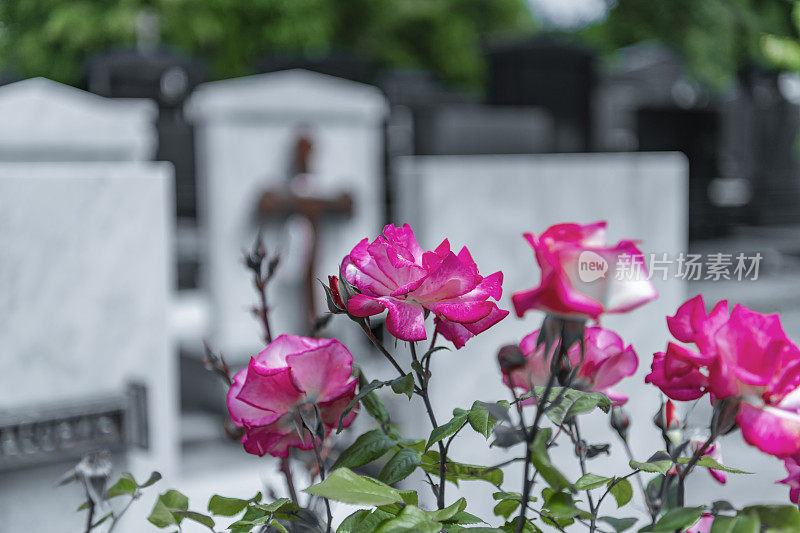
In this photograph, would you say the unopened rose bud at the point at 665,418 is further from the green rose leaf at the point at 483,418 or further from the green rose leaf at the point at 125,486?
the green rose leaf at the point at 125,486

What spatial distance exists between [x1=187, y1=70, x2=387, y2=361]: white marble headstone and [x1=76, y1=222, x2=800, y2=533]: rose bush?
409 centimetres

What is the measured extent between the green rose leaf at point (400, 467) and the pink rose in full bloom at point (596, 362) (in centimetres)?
11

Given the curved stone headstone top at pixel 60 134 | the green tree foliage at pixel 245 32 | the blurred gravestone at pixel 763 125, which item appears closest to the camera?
the curved stone headstone top at pixel 60 134

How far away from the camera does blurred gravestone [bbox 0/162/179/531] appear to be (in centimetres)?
170

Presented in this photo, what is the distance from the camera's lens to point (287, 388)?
67 centimetres

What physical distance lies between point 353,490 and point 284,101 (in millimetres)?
4595

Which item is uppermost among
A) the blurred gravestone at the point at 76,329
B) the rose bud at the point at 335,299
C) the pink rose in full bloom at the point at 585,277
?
the pink rose in full bloom at the point at 585,277

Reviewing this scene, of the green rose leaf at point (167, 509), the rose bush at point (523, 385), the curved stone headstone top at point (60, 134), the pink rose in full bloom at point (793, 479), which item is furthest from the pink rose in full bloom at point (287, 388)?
the curved stone headstone top at point (60, 134)

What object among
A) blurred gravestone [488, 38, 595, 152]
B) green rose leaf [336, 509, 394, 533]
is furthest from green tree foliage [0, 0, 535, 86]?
green rose leaf [336, 509, 394, 533]

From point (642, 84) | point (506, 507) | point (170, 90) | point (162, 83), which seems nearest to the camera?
point (506, 507)

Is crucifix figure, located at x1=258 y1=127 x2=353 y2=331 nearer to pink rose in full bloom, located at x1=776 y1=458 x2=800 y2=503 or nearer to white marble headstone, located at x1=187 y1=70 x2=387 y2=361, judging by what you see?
white marble headstone, located at x1=187 y1=70 x2=387 y2=361

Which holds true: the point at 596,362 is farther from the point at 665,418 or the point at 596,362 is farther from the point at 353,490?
the point at 353,490

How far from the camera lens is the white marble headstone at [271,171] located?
484cm

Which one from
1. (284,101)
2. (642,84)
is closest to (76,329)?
(284,101)
